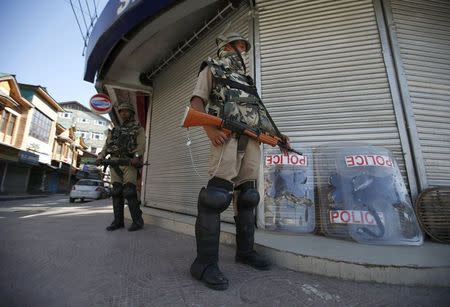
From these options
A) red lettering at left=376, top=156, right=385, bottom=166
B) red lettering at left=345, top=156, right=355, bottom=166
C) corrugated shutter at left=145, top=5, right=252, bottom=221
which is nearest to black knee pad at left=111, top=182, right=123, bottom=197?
corrugated shutter at left=145, top=5, right=252, bottom=221

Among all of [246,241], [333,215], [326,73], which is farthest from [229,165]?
[326,73]

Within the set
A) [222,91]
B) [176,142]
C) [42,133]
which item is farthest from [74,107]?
[222,91]

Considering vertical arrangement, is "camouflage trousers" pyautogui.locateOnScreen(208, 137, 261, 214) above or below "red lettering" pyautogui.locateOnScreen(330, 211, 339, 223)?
above

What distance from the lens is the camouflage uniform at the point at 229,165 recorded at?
166cm

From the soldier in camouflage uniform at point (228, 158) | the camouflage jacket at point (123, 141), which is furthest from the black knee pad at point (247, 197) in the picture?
the camouflage jacket at point (123, 141)

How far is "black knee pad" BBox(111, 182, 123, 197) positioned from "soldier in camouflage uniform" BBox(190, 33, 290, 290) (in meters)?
2.25

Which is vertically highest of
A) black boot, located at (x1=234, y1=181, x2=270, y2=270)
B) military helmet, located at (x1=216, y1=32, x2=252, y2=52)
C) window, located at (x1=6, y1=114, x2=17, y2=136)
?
window, located at (x1=6, y1=114, x2=17, y2=136)

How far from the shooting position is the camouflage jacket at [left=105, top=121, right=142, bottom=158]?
11.8 ft

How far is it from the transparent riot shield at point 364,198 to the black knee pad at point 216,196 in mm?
1419

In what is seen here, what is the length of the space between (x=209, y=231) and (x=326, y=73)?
2.80 m

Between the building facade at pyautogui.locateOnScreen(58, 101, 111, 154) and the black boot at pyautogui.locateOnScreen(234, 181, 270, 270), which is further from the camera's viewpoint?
the building facade at pyautogui.locateOnScreen(58, 101, 111, 154)

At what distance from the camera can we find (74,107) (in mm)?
44312

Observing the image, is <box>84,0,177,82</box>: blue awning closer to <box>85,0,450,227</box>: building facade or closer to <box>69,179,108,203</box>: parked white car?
<box>85,0,450,227</box>: building facade

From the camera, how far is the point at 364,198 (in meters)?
2.33
